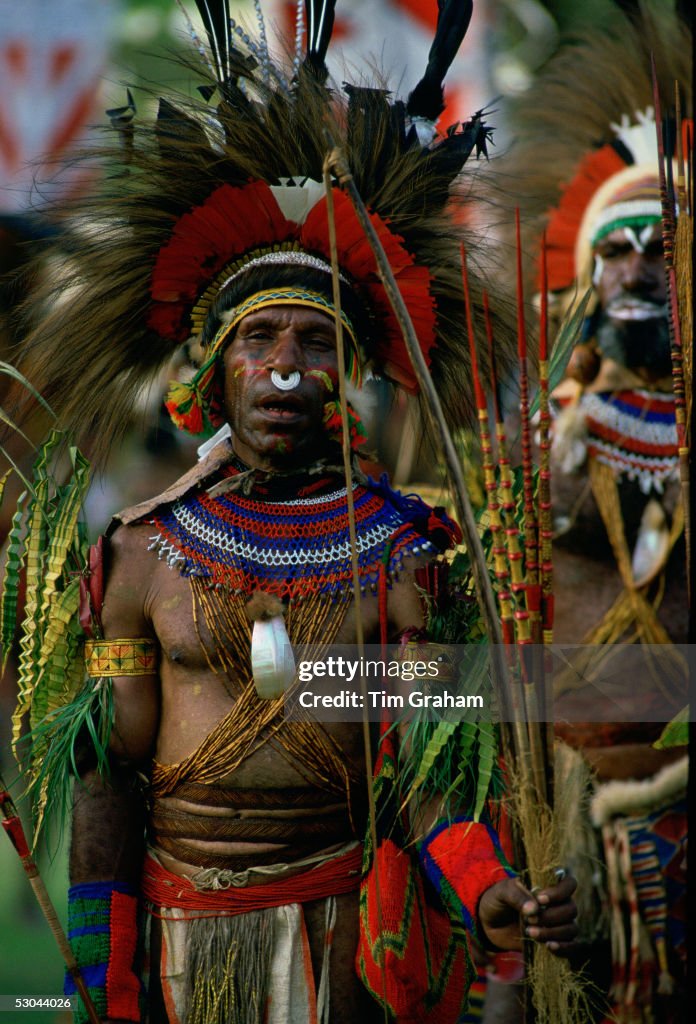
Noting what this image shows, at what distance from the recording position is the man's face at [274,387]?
2.71m

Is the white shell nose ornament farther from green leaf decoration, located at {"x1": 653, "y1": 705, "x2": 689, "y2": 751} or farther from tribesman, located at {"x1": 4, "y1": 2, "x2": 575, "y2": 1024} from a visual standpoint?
green leaf decoration, located at {"x1": 653, "y1": 705, "x2": 689, "y2": 751}

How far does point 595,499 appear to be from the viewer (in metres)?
4.25

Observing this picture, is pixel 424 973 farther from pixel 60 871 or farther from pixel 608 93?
pixel 608 93

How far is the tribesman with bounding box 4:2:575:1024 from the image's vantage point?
8.66 feet

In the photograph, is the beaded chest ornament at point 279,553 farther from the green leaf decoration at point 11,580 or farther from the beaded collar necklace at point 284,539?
the green leaf decoration at point 11,580

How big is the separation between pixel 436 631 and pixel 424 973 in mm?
688

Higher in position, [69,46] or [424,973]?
[69,46]

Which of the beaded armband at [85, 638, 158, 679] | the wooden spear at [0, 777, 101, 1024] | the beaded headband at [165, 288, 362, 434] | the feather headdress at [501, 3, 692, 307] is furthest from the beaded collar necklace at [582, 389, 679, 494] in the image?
the wooden spear at [0, 777, 101, 1024]

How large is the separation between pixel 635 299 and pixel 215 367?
1.90 metres

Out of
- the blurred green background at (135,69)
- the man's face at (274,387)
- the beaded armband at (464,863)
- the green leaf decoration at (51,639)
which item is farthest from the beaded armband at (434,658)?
the blurred green background at (135,69)

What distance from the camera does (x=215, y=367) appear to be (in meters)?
2.83

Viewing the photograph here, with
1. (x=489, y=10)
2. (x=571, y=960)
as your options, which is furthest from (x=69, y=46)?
(x=571, y=960)

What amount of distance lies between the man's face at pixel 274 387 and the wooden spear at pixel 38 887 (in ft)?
2.87

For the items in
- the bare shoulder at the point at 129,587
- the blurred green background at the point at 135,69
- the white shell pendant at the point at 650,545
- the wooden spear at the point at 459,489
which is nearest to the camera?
the wooden spear at the point at 459,489
